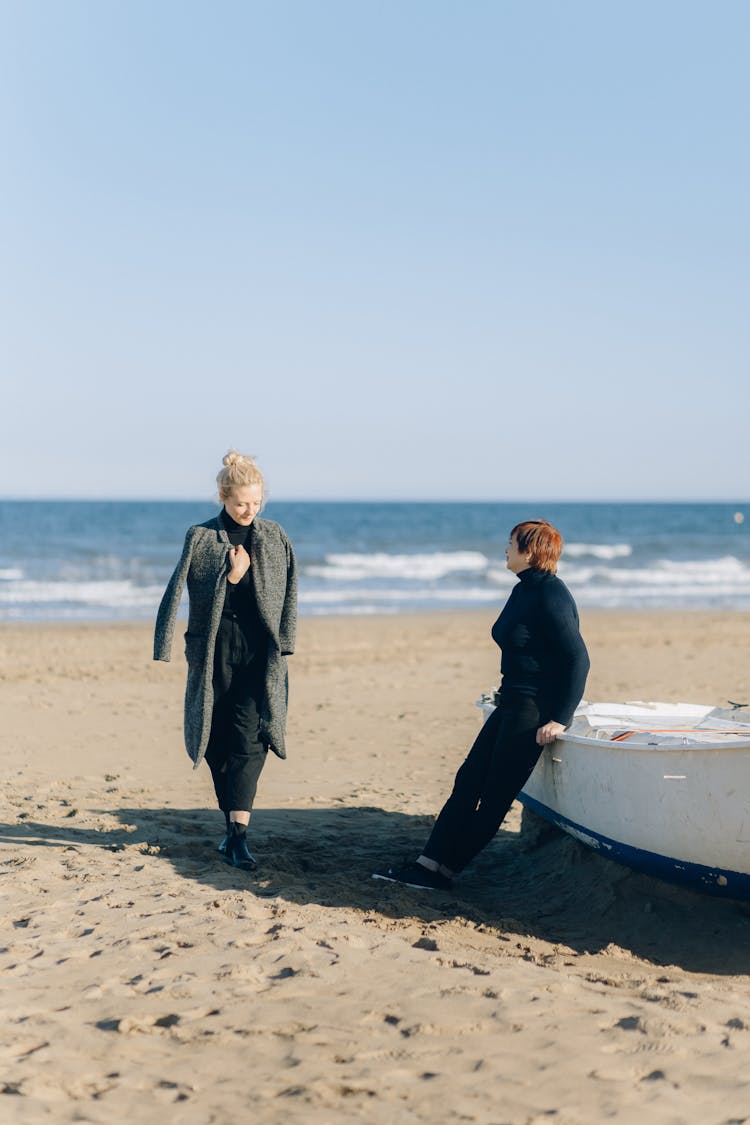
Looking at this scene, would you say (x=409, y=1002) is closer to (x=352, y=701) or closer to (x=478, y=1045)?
(x=478, y=1045)

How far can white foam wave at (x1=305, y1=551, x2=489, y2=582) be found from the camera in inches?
1165

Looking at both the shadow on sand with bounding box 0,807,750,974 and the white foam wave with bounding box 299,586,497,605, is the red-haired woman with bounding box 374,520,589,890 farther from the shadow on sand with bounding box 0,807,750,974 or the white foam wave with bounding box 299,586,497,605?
the white foam wave with bounding box 299,586,497,605

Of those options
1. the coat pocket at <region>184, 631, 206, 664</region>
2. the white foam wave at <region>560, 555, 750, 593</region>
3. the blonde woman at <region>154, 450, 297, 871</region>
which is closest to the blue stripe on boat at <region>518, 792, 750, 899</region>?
the blonde woman at <region>154, 450, 297, 871</region>

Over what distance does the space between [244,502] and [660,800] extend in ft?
7.19

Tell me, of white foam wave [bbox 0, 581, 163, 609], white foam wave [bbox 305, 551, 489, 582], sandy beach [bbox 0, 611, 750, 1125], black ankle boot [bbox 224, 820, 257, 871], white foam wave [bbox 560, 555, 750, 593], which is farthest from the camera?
white foam wave [bbox 305, 551, 489, 582]

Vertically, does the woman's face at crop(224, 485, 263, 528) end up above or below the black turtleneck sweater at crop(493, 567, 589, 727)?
above

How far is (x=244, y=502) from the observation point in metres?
4.83

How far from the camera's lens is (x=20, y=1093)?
2.84 metres

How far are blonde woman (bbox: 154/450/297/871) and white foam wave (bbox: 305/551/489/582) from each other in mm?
22586

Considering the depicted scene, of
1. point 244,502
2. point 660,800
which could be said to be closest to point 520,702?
point 660,800

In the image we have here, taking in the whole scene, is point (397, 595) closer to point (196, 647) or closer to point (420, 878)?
point (420, 878)

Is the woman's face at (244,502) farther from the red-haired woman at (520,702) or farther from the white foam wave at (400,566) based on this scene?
the white foam wave at (400,566)

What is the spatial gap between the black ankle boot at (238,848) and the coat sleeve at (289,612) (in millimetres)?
854

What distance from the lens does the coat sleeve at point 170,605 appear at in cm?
484
